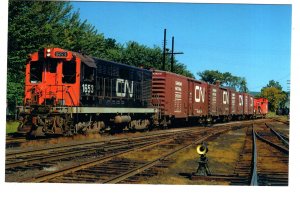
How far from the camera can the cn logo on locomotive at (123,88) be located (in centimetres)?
2124

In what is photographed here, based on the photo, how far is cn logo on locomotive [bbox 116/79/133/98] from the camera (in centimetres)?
2124

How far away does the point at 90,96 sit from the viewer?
60.8 feet

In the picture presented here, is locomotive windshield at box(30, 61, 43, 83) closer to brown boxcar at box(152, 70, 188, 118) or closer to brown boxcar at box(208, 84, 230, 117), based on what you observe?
brown boxcar at box(152, 70, 188, 118)

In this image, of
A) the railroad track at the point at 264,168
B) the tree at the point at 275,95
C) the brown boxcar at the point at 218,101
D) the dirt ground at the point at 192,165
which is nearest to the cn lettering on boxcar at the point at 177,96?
the brown boxcar at the point at 218,101

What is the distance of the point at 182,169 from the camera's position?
12.3 m

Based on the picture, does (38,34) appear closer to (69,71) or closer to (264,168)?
(69,71)

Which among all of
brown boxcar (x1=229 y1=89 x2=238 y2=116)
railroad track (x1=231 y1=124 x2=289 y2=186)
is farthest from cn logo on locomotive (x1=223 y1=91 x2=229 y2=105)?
railroad track (x1=231 y1=124 x2=289 y2=186)

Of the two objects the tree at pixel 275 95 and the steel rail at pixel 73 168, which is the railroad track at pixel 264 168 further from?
the tree at pixel 275 95

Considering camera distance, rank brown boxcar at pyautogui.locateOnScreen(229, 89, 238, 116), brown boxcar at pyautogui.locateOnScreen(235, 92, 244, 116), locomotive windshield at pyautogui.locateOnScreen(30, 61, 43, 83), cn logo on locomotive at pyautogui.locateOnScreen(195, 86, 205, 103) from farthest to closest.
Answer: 1. brown boxcar at pyautogui.locateOnScreen(235, 92, 244, 116)
2. brown boxcar at pyautogui.locateOnScreen(229, 89, 238, 116)
3. cn logo on locomotive at pyautogui.locateOnScreen(195, 86, 205, 103)
4. locomotive windshield at pyautogui.locateOnScreen(30, 61, 43, 83)

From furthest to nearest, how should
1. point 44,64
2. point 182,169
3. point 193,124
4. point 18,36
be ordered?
point 193,124 < point 18,36 < point 44,64 < point 182,169

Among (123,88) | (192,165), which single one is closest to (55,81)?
(123,88)

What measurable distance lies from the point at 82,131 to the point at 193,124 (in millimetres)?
17659
